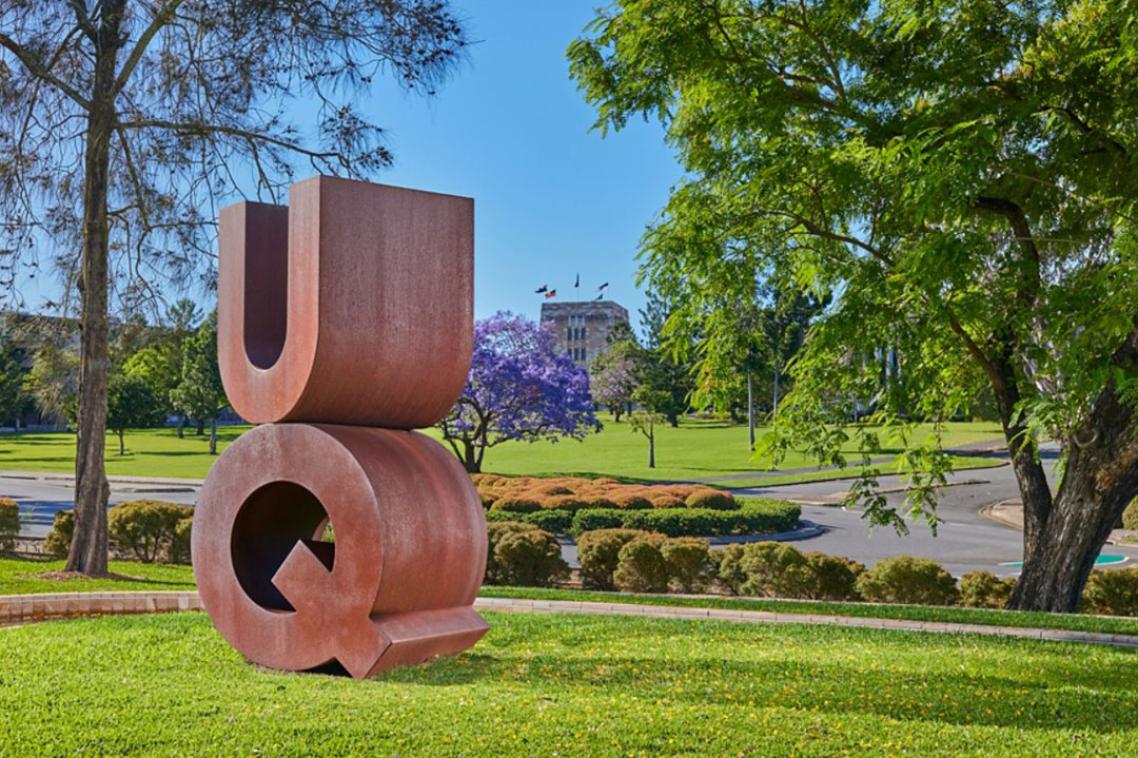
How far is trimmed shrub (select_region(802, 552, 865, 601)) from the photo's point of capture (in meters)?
15.3

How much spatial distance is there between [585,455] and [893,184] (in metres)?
49.7

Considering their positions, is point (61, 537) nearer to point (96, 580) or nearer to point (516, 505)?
point (96, 580)

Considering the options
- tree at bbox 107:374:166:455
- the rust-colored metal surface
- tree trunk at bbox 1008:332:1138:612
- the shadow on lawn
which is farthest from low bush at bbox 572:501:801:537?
tree at bbox 107:374:166:455

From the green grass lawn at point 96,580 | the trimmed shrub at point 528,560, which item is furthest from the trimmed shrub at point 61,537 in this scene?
the trimmed shrub at point 528,560

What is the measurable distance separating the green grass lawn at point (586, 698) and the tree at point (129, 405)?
170 feet

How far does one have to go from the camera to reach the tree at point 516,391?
39.6m

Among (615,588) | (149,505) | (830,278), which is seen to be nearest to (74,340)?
(149,505)

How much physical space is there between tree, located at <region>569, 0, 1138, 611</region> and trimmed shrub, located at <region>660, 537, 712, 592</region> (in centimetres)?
293

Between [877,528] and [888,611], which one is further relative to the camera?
[877,528]

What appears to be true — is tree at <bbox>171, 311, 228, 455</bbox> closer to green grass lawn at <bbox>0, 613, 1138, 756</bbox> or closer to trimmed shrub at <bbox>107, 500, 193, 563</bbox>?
trimmed shrub at <bbox>107, 500, 193, 563</bbox>

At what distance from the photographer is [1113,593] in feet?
47.2

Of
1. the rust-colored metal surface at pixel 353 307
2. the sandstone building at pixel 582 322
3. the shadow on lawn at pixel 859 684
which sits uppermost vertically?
the sandstone building at pixel 582 322

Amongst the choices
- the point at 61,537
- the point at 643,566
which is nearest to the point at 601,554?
the point at 643,566

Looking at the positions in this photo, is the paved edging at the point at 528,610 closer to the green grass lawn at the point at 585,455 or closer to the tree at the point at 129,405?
the green grass lawn at the point at 585,455
